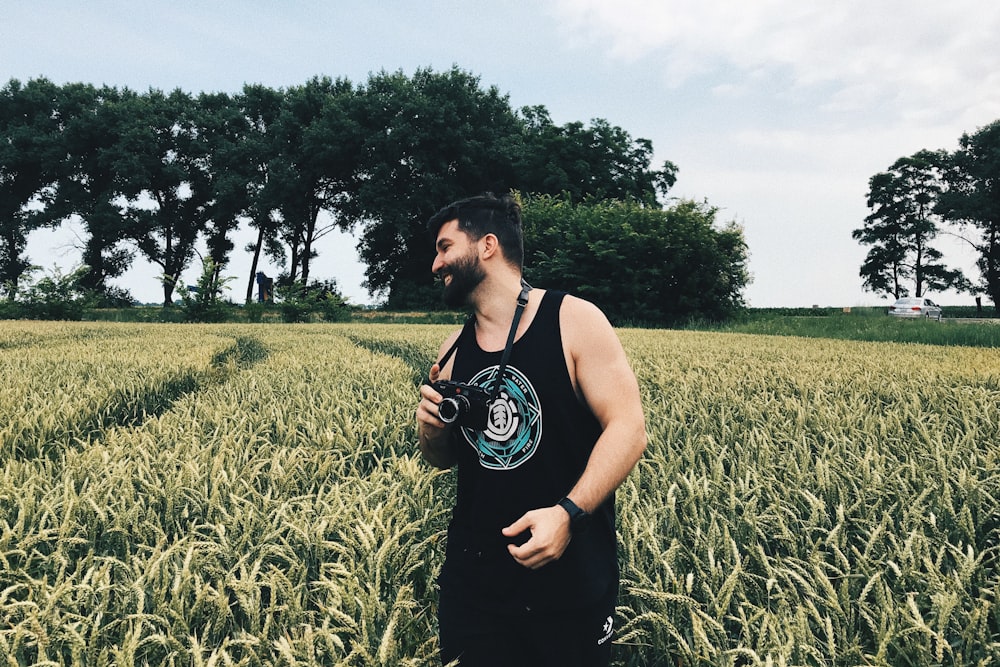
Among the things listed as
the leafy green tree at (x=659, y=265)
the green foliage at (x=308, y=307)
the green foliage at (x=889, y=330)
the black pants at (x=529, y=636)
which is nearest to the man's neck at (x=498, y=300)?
the black pants at (x=529, y=636)

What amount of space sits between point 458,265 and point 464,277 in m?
0.04

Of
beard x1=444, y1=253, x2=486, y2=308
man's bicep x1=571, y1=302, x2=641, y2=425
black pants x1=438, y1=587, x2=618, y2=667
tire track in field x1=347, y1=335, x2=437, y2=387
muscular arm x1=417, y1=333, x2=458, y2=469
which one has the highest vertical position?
beard x1=444, y1=253, x2=486, y2=308

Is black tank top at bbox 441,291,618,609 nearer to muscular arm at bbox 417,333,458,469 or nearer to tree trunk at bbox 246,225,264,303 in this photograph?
muscular arm at bbox 417,333,458,469

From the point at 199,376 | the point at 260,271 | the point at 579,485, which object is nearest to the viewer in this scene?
the point at 579,485

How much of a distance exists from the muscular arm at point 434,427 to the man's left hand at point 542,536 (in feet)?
1.29

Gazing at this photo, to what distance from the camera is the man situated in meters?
1.71

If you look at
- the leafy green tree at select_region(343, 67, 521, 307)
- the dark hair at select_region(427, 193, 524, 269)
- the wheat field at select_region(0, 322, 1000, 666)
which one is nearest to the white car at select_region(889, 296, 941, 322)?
the leafy green tree at select_region(343, 67, 521, 307)

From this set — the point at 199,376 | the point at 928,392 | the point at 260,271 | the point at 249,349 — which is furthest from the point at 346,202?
the point at 928,392

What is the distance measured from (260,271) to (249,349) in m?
29.0

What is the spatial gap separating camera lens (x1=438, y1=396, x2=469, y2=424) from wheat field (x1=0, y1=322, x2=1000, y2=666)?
625mm

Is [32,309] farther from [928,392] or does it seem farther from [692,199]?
[928,392]

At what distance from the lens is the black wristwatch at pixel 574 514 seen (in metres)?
1.57

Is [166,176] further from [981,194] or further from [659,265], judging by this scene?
[981,194]

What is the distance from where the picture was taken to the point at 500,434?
1.80 meters
